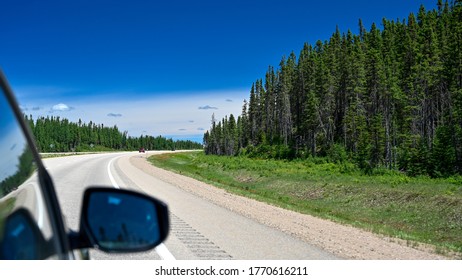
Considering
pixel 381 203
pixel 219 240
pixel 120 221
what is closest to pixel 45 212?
pixel 120 221

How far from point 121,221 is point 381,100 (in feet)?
210

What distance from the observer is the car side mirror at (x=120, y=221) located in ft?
6.46

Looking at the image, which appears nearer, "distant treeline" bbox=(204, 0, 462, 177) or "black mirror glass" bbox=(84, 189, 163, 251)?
"black mirror glass" bbox=(84, 189, 163, 251)

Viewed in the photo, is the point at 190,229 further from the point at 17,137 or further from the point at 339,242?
the point at 17,137

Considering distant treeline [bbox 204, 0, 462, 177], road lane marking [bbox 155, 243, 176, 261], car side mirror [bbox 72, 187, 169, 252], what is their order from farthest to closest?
distant treeline [bbox 204, 0, 462, 177] → road lane marking [bbox 155, 243, 176, 261] → car side mirror [bbox 72, 187, 169, 252]

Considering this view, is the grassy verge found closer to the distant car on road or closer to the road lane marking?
the road lane marking

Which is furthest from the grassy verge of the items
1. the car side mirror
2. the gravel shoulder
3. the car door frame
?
the car door frame

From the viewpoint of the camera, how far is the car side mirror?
1.97 m

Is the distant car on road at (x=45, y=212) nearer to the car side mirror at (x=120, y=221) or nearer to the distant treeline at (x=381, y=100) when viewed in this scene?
the car side mirror at (x=120, y=221)

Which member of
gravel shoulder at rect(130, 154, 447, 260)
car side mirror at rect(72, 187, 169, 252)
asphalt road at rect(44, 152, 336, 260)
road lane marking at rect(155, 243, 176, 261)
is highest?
car side mirror at rect(72, 187, 169, 252)

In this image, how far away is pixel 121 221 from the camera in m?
2.07

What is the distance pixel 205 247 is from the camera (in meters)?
7.73

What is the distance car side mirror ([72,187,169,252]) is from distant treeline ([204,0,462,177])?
106 feet
